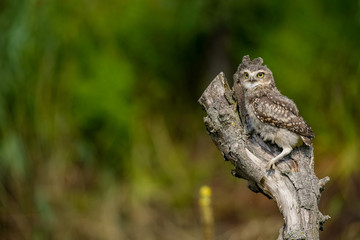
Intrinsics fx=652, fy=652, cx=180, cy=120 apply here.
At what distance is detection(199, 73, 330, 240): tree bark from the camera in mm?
3377

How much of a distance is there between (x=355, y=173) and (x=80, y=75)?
3.44m

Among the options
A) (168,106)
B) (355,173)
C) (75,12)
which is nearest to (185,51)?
(168,106)

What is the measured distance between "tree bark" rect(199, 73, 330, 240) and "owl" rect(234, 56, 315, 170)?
0.21 feet

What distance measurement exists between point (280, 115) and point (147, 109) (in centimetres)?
460

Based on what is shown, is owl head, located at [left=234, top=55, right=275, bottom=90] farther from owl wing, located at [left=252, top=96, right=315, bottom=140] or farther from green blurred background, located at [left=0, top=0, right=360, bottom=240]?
green blurred background, located at [left=0, top=0, right=360, bottom=240]

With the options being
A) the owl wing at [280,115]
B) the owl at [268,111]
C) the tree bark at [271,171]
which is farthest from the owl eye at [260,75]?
the tree bark at [271,171]

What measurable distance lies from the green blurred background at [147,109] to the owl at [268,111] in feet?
9.03

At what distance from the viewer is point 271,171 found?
11.6ft

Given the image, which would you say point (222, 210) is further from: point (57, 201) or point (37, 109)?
point (37, 109)

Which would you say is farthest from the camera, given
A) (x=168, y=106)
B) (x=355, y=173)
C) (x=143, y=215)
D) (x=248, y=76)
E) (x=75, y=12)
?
(x=168, y=106)

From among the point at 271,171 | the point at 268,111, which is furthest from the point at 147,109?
the point at 271,171

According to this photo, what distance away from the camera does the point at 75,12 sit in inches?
319

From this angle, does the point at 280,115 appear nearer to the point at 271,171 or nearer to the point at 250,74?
the point at 250,74

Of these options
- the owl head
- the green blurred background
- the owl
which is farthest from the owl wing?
the green blurred background
